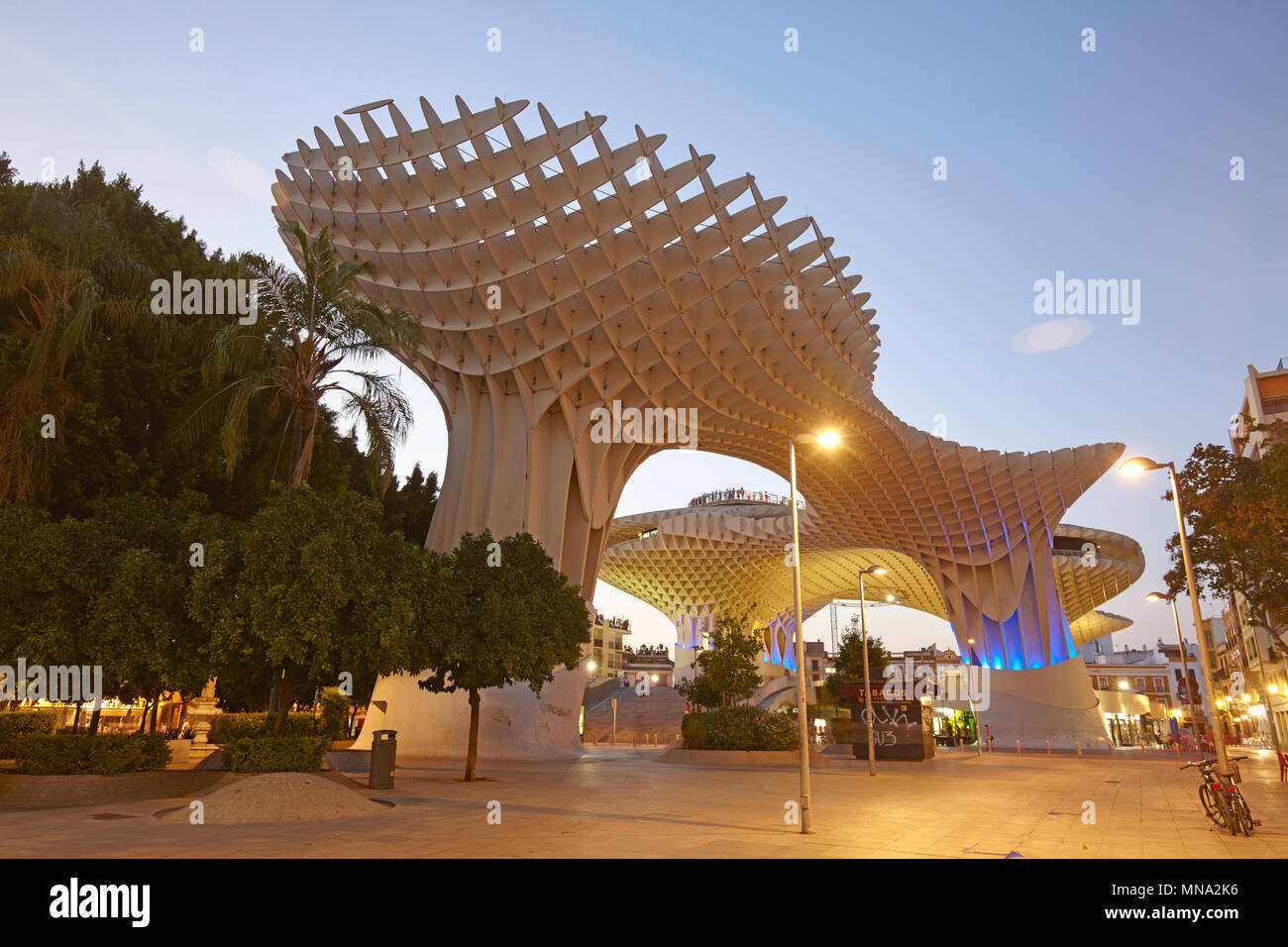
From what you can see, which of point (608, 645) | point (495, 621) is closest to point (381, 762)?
point (495, 621)

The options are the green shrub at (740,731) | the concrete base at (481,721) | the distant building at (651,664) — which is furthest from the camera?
the distant building at (651,664)

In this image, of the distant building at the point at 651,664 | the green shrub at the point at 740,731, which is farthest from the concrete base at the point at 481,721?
the distant building at the point at 651,664

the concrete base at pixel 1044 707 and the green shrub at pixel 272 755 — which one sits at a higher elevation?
the green shrub at pixel 272 755

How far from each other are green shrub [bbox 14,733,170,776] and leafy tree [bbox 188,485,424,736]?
11.2 feet

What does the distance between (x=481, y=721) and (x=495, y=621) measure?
532 inches

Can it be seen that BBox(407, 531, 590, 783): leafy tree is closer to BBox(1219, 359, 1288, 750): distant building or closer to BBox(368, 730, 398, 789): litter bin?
BBox(368, 730, 398, 789): litter bin

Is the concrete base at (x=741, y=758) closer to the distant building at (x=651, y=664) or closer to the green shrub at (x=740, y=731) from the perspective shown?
the green shrub at (x=740, y=731)

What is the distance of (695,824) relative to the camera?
13.4 m

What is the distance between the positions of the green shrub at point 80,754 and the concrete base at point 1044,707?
2079 inches

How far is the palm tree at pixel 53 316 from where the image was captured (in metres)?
20.4

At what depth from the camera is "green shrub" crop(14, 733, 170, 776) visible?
1634 centimetres

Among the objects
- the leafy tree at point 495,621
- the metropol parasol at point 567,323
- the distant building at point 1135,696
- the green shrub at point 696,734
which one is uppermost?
the metropol parasol at point 567,323

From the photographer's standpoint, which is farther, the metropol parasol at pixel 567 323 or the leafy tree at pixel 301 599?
the metropol parasol at pixel 567 323

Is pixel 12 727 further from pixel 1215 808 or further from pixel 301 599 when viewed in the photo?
pixel 1215 808
